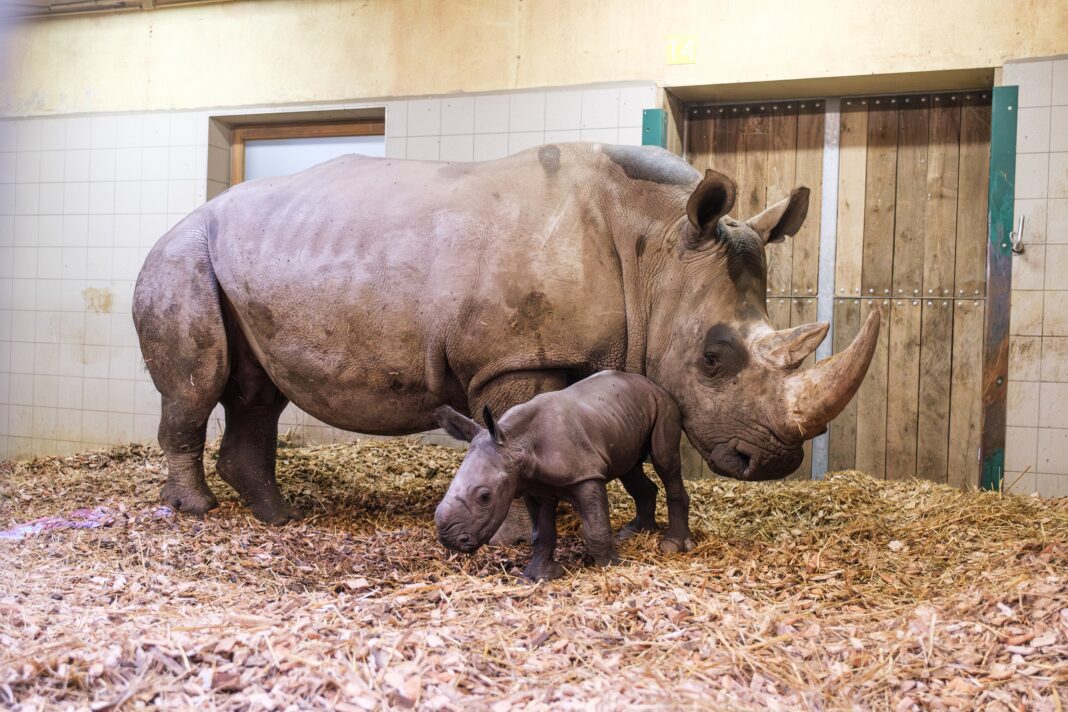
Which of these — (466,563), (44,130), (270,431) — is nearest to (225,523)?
(270,431)

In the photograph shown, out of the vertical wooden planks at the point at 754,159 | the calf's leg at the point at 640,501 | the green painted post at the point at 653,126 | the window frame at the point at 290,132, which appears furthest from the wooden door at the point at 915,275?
the window frame at the point at 290,132

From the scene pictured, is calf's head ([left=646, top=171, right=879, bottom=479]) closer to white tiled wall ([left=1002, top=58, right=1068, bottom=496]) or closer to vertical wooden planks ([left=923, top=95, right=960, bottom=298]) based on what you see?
white tiled wall ([left=1002, top=58, right=1068, bottom=496])

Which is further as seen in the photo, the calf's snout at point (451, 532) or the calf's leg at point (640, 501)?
the calf's leg at point (640, 501)

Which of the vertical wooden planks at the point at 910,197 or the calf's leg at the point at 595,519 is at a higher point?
the vertical wooden planks at the point at 910,197

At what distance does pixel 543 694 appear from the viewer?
289 centimetres

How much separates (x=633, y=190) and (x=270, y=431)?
265 cm

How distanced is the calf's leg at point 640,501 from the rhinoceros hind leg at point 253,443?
6.67 feet

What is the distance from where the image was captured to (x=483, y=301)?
4.85m

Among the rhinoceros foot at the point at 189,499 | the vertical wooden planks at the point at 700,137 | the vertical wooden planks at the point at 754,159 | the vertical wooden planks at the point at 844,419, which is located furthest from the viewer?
the vertical wooden planks at the point at 700,137

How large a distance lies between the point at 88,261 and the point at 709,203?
6.62m

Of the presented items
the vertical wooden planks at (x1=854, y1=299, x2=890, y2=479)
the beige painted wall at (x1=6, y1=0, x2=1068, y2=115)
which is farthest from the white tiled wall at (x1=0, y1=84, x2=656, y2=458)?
the vertical wooden planks at (x1=854, y1=299, x2=890, y2=479)

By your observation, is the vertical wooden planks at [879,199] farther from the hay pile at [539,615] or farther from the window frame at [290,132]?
the window frame at [290,132]

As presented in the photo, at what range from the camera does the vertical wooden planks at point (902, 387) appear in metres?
7.67

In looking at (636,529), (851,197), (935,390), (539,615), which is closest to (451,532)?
(539,615)
